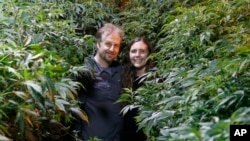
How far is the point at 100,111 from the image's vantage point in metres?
2.28

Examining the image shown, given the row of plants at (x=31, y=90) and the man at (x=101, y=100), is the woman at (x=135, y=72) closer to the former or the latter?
the man at (x=101, y=100)

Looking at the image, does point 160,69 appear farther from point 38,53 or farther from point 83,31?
point 83,31

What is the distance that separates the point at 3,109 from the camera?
4.53 ft

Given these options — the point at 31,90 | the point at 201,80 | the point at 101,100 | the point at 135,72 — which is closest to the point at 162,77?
the point at 135,72

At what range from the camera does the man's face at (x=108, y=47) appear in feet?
7.66

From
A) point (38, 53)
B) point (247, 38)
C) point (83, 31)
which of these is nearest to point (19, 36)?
point (38, 53)

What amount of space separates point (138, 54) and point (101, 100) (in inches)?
14.6

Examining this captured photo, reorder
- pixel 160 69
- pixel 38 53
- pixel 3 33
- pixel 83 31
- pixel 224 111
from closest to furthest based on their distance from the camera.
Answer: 1. pixel 224 111
2. pixel 38 53
3. pixel 3 33
4. pixel 160 69
5. pixel 83 31

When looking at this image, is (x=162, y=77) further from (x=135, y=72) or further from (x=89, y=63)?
(x=89, y=63)

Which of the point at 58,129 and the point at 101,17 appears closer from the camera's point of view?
the point at 58,129

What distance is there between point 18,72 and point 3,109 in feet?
0.51

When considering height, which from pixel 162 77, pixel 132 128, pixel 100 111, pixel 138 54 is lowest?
pixel 132 128

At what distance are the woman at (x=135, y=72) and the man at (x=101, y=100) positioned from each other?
0.06 meters

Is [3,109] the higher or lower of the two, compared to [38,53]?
lower
